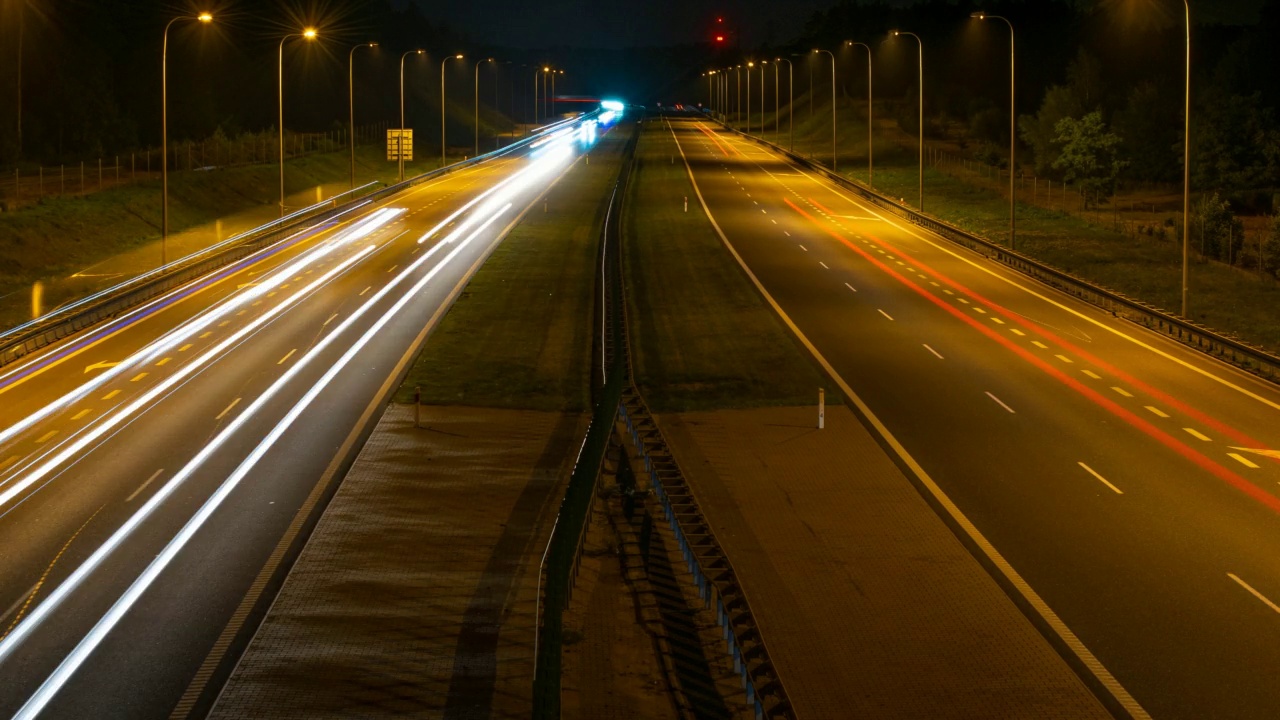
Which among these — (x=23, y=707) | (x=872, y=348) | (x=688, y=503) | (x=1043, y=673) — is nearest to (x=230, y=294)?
(x=872, y=348)

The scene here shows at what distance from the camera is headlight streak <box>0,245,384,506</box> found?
2136 centimetres

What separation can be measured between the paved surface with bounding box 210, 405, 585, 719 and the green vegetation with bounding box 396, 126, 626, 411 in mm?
4085

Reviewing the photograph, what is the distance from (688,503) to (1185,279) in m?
21.1

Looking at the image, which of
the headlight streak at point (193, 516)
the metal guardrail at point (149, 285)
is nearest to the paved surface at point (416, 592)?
the headlight streak at point (193, 516)

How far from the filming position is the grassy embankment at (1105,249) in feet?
132

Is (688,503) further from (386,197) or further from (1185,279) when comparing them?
(386,197)

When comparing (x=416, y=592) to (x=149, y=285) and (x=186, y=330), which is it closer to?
(x=186, y=330)

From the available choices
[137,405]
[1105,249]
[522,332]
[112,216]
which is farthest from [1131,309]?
[112,216]

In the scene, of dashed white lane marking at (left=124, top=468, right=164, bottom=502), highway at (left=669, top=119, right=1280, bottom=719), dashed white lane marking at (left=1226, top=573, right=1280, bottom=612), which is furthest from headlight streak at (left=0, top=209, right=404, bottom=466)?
dashed white lane marking at (left=1226, top=573, right=1280, bottom=612)

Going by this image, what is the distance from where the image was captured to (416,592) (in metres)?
16.4

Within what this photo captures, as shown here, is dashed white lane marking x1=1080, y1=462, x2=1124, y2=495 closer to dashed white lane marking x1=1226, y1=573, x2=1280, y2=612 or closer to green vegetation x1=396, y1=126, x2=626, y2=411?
dashed white lane marking x1=1226, y1=573, x2=1280, y2=612

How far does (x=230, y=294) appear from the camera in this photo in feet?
135

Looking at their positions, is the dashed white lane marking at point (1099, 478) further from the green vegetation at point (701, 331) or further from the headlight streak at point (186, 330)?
the headlight streak at point (186, 330)

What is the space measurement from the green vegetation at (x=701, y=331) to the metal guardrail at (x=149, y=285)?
1374cm
